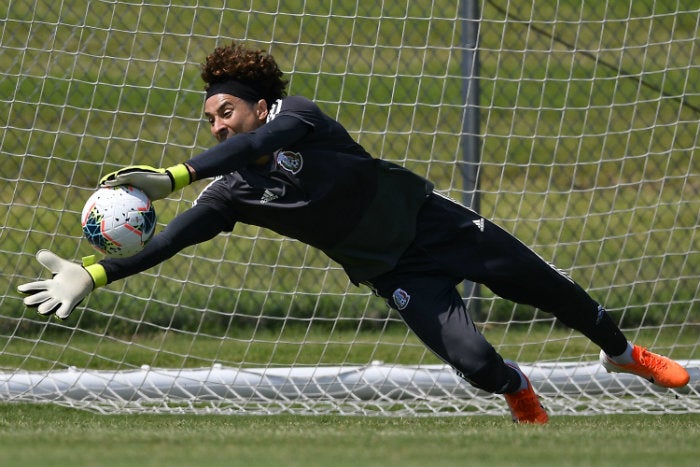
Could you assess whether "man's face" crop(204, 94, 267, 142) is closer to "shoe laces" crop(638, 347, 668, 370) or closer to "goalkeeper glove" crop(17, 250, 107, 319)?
"goalkeeper glove" crop(17, 250, 107, 319)

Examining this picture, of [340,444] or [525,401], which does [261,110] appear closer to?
[340,444]

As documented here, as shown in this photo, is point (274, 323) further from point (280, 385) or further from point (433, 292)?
point (433, 292)

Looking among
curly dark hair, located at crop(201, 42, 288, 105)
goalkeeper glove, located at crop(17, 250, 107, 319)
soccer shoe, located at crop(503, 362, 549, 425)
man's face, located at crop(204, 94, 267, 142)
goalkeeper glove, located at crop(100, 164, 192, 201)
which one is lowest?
soccer shoe, located at crop(503, 362, 549, 425)

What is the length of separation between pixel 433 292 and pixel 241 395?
67.5 inches

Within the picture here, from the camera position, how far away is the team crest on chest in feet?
15.8

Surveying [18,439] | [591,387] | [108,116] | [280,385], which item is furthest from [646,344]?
[18,439]

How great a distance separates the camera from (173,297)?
26.1 feet

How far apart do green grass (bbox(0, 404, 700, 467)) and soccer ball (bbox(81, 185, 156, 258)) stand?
0.74 meters

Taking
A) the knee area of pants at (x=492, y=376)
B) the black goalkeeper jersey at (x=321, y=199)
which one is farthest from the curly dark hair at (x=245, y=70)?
the knee area of pants at (x=492, y=376)

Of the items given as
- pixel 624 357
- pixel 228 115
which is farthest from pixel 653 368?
pixel 228 115

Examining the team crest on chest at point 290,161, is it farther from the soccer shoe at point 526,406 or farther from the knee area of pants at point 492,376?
the soccer shoe at point 526,406

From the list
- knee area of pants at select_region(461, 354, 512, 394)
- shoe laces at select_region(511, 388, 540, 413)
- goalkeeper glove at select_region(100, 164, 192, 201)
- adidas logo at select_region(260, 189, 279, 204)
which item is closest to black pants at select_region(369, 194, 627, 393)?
knee area of pants at select_region(461, 354, 512, 394)

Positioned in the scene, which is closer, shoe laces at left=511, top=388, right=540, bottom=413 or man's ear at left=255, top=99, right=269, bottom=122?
man's ear at left=255, top=99, right=269, bottom=122

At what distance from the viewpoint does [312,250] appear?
9.00m
